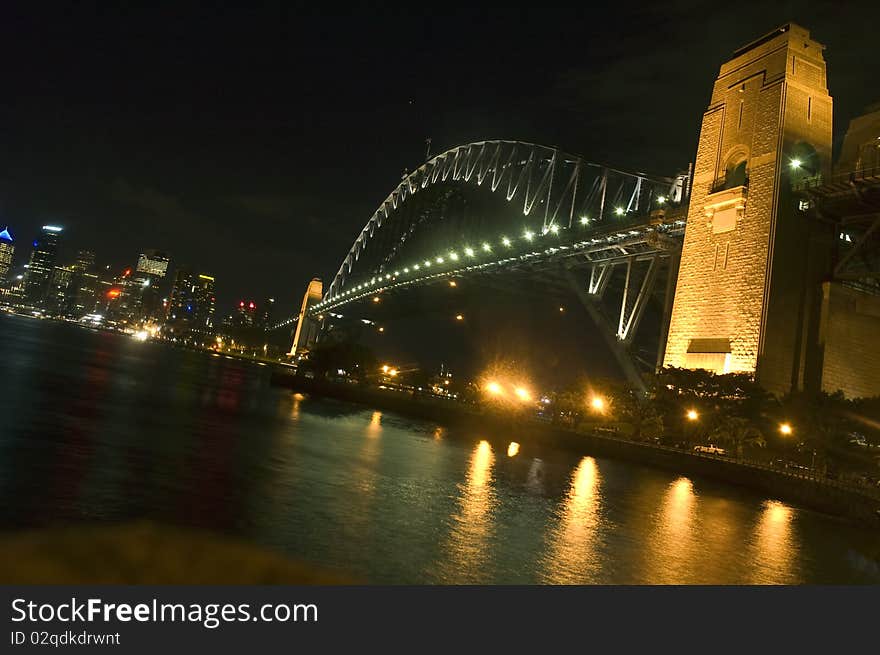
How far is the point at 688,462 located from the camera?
61.0 feet

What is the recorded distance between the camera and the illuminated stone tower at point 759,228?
19.2 metres

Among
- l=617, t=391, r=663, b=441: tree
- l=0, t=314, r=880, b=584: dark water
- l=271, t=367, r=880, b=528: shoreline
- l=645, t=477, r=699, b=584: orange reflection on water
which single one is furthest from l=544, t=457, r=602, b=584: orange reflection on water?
l=617, t=391, r=663, b=441: tree

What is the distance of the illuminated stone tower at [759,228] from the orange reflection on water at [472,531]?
9371 mm

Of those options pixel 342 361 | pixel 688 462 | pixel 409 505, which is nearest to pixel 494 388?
pixel 342 361

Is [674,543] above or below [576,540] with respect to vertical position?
above

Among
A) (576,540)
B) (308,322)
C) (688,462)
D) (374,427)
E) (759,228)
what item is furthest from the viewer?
(308,322)

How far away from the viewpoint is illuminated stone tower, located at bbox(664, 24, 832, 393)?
19.2 meters

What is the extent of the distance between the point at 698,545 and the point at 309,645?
7.73 meters

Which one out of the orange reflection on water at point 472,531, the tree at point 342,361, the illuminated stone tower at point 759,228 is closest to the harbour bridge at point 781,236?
the illuminated stone tower at point 759,228

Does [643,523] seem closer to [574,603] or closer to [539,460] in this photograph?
[574,603]

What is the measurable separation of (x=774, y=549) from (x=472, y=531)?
4653mm

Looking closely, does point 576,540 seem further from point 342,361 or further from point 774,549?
point 342,361

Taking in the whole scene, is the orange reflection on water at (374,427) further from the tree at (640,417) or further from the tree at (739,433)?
the tree at (739,433)

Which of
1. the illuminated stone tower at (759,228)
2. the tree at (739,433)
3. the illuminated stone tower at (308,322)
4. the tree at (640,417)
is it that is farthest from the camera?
the illuminated stone tower at (308,322)
